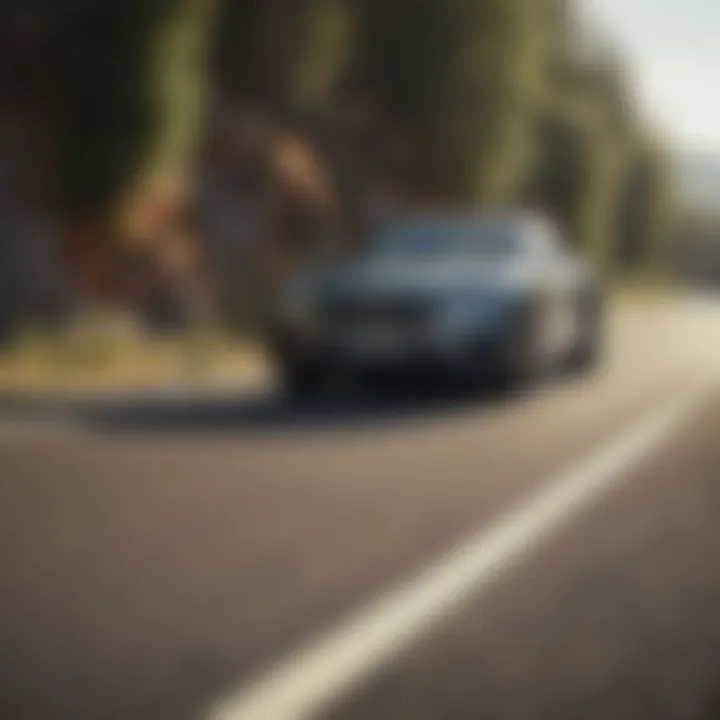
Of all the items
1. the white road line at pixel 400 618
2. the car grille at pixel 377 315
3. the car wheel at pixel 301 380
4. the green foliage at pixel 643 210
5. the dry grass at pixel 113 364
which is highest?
the white road line at pixel 400 618

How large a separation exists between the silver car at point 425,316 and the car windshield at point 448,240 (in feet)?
0.09

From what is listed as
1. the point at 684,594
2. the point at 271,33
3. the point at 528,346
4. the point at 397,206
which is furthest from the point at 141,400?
the point at 397,206

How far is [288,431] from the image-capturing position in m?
10.9

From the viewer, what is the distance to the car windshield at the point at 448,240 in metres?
14.9

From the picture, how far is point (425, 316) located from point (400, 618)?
7.86 meters

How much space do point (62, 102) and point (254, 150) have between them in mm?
9879

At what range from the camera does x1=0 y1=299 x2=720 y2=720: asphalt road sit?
449cm

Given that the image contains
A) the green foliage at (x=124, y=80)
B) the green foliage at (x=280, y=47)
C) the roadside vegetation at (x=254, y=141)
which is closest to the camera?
the green foliage at (x=124, y=80)

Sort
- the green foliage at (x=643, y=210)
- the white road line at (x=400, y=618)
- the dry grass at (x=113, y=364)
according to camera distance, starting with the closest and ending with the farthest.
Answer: the white road line at (x=400, y=618), the dry grass at (x=113, y=364), the green foliage at (x=643, y=210)

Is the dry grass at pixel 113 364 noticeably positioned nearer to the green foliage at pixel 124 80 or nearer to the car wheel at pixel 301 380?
the car wheel at pixel 301 380

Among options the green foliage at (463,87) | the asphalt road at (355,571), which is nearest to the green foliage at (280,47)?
the green foliage at (463,87)

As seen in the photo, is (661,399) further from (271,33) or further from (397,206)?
(397,206)

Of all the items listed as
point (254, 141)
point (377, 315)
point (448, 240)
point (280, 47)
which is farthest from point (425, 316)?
point (280, 47)

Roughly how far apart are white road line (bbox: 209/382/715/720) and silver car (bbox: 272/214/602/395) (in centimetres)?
428
